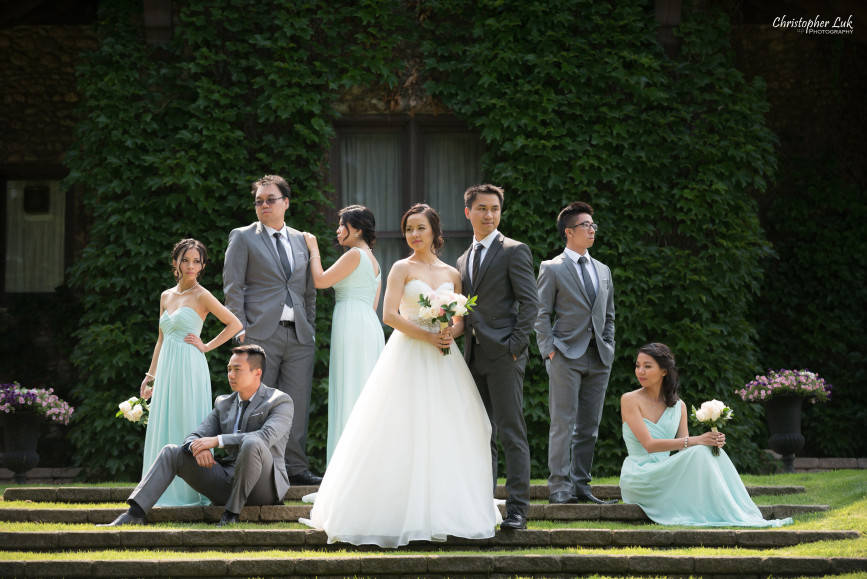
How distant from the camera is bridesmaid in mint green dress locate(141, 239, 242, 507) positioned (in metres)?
6.61

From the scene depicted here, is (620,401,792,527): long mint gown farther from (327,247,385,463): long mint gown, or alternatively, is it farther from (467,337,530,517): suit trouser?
(327,247,385,463): long mint gown

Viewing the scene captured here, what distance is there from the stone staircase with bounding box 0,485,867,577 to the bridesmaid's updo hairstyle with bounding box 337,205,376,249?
2.14 metres

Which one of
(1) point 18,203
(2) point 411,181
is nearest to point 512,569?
(2) point 411,181

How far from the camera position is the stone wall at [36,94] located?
35.2ft

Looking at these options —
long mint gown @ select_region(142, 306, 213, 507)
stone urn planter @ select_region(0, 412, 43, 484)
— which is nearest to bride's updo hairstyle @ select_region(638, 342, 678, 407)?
long mint gown @ select_region(142, 306, 213, 507)

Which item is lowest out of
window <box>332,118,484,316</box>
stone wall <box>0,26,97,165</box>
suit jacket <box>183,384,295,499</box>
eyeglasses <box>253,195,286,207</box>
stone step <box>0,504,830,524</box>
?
stone step <box>0,504,830,524</box>

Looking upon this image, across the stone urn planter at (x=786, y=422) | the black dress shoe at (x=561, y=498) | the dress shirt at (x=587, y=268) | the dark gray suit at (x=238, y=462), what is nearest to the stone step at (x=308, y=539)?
the dark gray suit at (x=238, y=462)

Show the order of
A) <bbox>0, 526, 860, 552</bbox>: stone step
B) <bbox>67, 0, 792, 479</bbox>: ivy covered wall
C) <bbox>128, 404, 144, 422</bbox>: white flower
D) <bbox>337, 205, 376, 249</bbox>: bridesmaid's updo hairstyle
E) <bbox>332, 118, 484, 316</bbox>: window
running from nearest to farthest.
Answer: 1. <bbox>0, 526, 860, 552</bbox>: stone step
2. <bbox>128, 404, 144, 422</bbox>: white flower
3. <bbox>337, 205, 376, 249</bbox>: bridesmaid's updo hairstyle
4. <bbox>67, 0, 792, 479</bbox>: ivy covered wall
5. <bbox>332, 118, 484, 316</bbox>: window

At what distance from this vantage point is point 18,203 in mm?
11141

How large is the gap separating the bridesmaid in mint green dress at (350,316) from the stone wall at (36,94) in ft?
16.9

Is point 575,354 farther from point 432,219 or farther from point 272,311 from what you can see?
point 272,311

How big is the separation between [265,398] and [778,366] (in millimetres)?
6615

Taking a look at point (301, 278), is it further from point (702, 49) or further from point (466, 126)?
point (702, 49)

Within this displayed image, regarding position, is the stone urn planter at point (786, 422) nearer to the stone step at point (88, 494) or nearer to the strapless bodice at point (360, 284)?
the stone step at point (88, 494)
